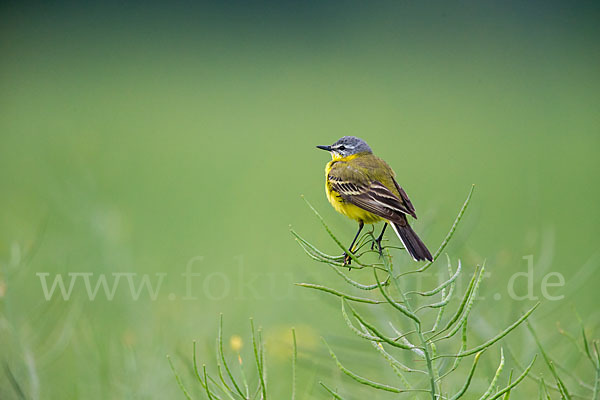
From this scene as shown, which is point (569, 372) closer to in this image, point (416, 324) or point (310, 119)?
point (416, 324)

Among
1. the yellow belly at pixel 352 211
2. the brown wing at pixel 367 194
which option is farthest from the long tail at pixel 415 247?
the yellow belly at pixel 352 211

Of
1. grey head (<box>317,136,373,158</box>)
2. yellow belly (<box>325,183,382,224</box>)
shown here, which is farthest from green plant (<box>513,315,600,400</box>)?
grey head (<box>317,136,373,158</box>)

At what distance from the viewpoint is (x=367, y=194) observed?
2.58 m

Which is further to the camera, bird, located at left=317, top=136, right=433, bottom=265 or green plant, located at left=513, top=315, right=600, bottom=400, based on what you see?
bird, located at left=317, top=136, right=433, bottom=265

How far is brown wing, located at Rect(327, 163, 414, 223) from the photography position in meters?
2.45

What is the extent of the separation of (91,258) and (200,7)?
10.0 m

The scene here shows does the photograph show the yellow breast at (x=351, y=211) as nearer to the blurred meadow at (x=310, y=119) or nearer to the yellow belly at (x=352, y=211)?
the yellow belly at (x=352, y=211)

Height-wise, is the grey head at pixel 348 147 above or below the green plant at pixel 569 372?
above

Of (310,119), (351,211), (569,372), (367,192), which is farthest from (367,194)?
(310,119)

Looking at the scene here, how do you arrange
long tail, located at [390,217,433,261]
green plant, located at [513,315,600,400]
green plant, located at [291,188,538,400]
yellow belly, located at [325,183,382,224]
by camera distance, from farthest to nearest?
yellow belly, located at [325,183,382,224]
long tail, located at [390,217,433,261]
green plant, located at [513,315,600,400]
green plant, located at [291,188,538,400]

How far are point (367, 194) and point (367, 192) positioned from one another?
1 cm

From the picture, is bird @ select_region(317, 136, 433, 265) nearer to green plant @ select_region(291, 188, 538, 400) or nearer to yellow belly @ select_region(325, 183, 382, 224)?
yellow belly @ select_region(325, 183, 382, 224)

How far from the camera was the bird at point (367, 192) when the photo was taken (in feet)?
8.00

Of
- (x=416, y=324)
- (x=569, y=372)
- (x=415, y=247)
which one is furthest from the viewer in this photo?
(x=415, y=247)
